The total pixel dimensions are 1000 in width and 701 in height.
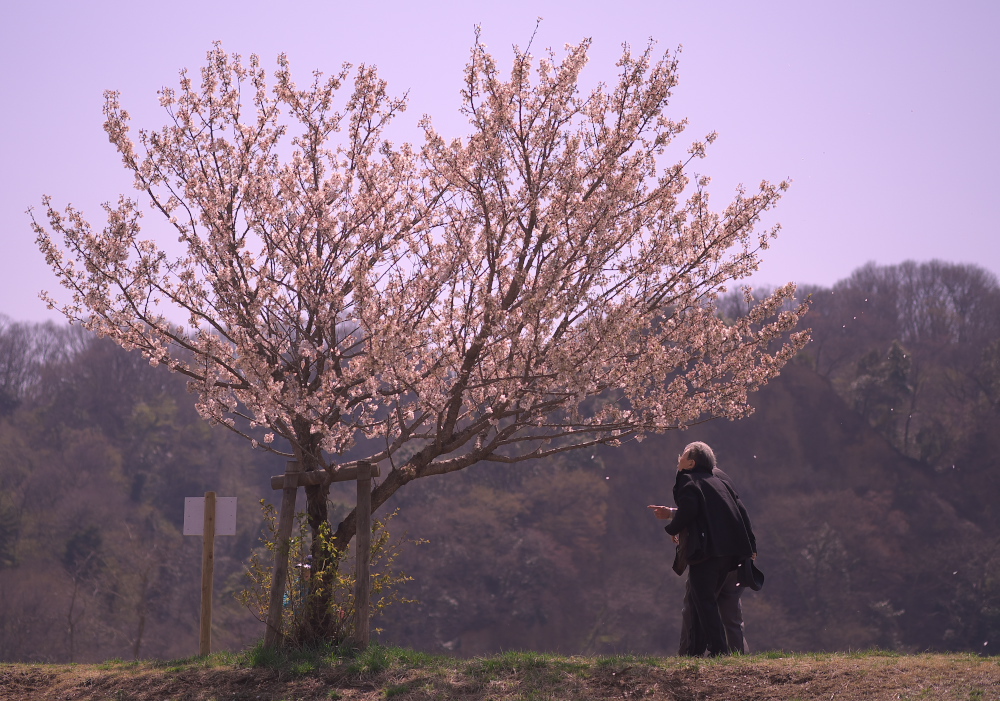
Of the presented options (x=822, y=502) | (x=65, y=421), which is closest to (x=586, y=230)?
(x=822, y=502)

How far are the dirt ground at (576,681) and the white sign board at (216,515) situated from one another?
4.93 feet

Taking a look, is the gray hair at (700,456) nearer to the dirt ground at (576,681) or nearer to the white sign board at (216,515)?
the dirt ground at (576,681)

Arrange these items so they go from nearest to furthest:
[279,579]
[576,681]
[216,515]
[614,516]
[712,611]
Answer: [576,681] < [712,611] < [279,579] < [216,515] < [614,516]

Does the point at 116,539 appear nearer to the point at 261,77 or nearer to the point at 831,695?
the point at 261,77

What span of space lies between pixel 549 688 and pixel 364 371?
241cm

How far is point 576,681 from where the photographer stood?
6152 millimetres

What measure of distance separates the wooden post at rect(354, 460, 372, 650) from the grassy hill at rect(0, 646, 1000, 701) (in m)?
0.23

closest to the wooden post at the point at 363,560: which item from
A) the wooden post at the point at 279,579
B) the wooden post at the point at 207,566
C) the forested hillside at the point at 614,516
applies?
the wooden post at the point at 279,579

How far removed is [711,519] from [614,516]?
4097 cm

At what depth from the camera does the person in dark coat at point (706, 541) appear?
640 cm

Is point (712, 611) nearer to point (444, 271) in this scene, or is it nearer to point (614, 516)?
point (444, 271)

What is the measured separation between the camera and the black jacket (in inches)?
251

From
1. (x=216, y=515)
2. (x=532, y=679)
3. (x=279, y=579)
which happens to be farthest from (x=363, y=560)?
(x=216, y=515)

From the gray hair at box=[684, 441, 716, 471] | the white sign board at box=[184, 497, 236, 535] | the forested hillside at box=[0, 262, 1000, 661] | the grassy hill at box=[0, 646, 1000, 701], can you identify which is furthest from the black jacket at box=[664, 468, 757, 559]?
the forested hillside at box=[0, 262, 1000, 661]
